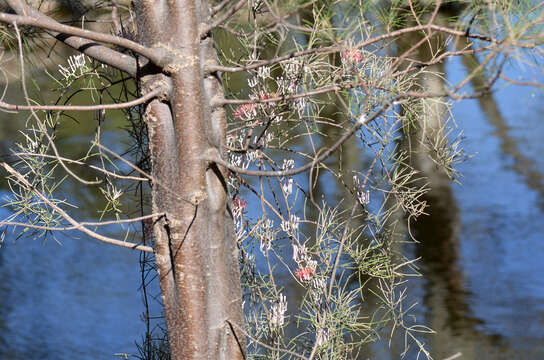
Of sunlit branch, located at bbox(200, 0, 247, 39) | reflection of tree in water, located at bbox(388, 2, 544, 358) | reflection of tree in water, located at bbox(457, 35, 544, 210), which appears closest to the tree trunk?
sunlit branch, located at bbox(200, 0, 247, 39)

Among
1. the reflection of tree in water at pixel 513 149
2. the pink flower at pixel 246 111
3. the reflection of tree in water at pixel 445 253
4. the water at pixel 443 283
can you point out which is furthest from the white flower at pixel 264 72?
the reflection of tree in water at pixel 513 149

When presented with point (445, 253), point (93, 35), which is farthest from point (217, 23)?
point (445, 253)

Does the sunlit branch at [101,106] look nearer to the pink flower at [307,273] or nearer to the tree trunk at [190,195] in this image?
the tree trunk at [190,195]

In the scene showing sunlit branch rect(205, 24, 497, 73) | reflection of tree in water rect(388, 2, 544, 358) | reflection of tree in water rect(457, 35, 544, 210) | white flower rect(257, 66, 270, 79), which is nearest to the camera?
sunlit branch rect(205, 24, 497, 73)

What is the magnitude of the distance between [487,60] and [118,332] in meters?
1.42

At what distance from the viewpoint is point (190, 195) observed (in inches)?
23.6

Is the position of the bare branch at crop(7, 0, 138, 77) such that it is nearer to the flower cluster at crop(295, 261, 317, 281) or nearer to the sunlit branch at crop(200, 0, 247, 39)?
the sunlit branch at crop(200, 0, 247, 39)

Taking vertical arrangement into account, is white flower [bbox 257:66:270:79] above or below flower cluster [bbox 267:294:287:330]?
above

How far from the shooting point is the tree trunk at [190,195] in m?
0.59

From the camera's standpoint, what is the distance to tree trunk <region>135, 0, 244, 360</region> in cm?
59

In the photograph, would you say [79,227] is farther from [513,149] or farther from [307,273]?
[513,149]

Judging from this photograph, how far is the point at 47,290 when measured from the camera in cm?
193

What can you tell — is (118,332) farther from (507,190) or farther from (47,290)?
(507,190)

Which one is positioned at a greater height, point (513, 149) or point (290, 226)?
point (513, 149)
